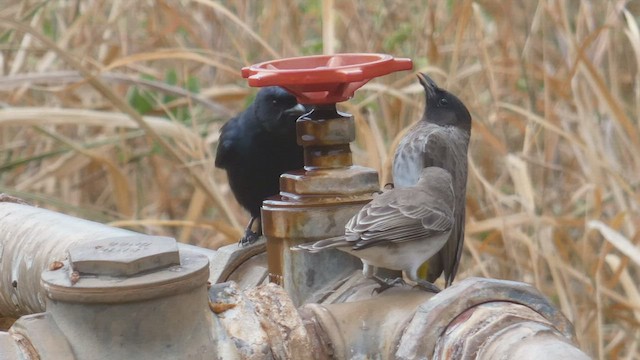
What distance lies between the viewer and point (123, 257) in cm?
104

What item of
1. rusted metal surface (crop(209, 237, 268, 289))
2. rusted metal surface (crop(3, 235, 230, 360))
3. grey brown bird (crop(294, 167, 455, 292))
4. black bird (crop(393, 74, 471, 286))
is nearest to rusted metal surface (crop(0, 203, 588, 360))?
rusted metal surface (crop(3, 235, 230, 360))

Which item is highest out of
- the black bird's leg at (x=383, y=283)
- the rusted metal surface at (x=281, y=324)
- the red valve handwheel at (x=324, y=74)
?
the red valve handwheel at (x=324, y=74)

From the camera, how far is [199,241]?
319cm

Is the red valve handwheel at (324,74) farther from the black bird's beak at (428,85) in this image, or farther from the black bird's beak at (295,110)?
the black bird's beak at (295,110)

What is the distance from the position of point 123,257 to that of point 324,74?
1.20ft

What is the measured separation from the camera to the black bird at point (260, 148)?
2.63 meters

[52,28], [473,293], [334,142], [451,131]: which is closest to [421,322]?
[473,293]

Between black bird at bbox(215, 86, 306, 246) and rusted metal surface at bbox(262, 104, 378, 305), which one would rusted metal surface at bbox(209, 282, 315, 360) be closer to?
rusted metal surface at bbox(262, 104, 378, 305)

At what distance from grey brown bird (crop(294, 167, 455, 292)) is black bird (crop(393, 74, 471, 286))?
238mm

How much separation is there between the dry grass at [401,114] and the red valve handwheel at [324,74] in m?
0.81

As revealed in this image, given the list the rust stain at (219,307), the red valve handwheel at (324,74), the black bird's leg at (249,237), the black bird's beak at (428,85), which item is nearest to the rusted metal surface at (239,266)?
the black bird's leg at (249,237)

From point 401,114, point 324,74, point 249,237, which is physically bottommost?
point 249,237

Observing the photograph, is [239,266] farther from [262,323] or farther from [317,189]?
[262,323]

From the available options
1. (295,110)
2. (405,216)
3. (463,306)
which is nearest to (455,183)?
(405,216)
